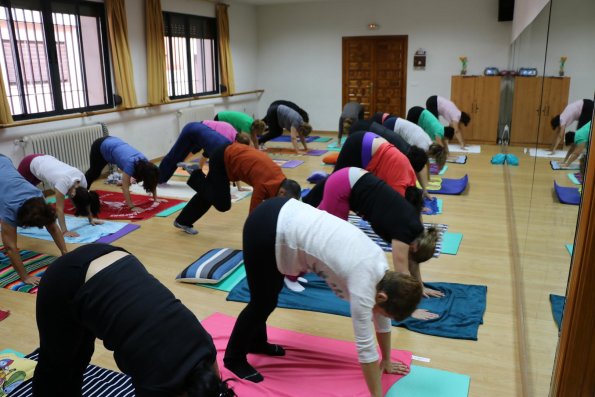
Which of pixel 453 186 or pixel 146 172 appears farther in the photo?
pixel 453 186

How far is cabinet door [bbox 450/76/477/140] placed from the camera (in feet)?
28.0

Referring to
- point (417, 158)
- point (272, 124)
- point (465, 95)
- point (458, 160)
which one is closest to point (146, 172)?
point (417, 158)

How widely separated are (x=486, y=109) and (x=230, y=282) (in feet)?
21.8

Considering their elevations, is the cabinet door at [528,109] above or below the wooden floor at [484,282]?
above

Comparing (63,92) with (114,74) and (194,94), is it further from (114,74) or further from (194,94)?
(194,94)

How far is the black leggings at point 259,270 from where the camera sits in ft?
6.57

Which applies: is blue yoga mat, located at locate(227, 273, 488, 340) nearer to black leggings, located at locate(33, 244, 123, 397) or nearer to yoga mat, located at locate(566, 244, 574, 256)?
yoga mat, located at locate(566, 244, 574, 256)

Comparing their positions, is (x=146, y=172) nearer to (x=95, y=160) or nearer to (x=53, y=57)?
(x=95, y=160)

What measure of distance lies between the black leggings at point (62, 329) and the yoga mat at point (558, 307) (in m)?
1.45

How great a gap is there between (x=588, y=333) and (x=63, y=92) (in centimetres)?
623

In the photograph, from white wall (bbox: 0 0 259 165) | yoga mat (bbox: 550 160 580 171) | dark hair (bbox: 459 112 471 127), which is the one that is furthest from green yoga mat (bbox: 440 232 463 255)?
white wall (bbox: 0 0 259 165)

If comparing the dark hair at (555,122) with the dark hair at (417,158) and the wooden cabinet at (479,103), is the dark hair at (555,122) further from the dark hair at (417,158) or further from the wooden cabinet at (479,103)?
the wooden cabinet at (479,103)

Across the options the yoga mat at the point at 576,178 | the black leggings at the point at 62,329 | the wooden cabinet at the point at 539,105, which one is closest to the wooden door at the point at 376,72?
the wooden cabinet at the point at 539,105

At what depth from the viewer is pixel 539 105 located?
3.26 m
